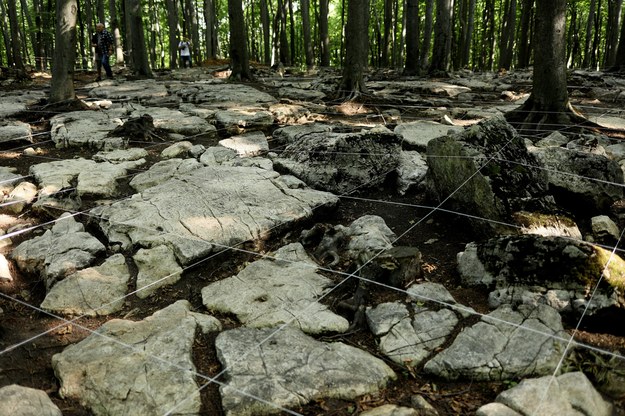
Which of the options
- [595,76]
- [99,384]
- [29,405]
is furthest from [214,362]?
[595,76]

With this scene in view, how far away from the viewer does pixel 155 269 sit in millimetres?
3775

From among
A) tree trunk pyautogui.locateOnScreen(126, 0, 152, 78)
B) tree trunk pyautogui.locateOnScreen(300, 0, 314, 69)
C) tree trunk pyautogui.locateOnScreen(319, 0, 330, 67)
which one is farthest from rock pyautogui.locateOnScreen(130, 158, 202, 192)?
tree trunk pyautogui.locateOnScreen(319, 0, 330, 67)

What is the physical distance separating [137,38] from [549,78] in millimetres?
11847

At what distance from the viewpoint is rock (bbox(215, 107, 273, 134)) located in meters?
7.56

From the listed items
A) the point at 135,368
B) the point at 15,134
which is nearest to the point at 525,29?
the point at 15,134

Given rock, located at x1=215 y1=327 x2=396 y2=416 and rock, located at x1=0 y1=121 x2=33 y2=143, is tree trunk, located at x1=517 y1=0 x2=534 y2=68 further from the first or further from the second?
rock, located at x1=215 y1=327 x2=396 y2=416

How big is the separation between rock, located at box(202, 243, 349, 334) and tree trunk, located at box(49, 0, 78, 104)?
21.8ft

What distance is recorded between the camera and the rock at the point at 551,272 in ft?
9.39

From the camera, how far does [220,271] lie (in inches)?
153

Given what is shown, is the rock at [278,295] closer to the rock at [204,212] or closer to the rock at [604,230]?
the rock at [204,212]

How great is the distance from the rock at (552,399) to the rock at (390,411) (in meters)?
0.34

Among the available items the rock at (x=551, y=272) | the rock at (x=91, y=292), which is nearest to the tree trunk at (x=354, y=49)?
the rock at (x=551, y=272)

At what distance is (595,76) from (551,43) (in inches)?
316

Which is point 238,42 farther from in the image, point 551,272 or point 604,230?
point 551,272
